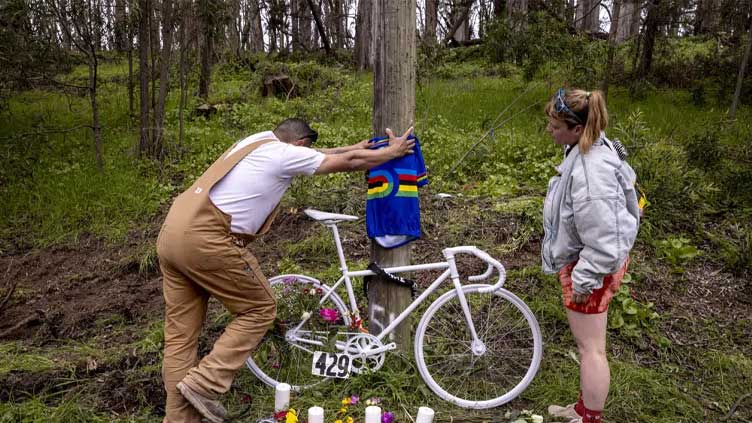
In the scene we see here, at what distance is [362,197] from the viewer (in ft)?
22.1

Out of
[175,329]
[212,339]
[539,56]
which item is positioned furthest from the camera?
[539,56]

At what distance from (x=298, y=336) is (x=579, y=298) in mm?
1848

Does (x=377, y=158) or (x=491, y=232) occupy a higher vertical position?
(x=377, y=158)

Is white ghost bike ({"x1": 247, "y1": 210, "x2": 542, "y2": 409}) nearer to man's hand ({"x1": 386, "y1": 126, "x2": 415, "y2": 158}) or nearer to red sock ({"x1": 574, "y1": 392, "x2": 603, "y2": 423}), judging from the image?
red sock ({"x1": 574, "y1": 392, "x2": 603, "y2": 423})

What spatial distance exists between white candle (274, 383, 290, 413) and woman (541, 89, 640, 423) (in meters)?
1.66

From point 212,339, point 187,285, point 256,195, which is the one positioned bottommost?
point 212,339

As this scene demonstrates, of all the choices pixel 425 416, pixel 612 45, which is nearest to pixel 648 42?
pixel 612 45

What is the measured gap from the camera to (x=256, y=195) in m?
3.19

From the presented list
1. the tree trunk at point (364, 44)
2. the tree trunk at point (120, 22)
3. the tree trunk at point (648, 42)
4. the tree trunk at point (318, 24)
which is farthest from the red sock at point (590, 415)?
the tree trunk at point (318, 24)

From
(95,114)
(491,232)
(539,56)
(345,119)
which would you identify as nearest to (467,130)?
(539,56)

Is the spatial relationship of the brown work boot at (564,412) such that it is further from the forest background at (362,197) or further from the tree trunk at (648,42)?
the tree trunk at (648,42)

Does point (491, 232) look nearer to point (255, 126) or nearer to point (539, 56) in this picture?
point (539, 56)

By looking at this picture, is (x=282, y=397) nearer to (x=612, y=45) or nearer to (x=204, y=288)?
(x=204, y=288)

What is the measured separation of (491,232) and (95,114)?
617 centimetres
